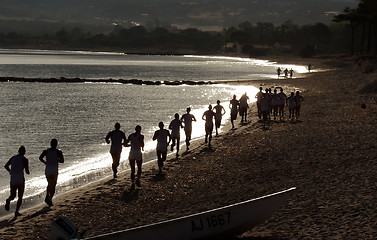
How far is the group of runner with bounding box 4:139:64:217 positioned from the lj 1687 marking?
16.8 ft

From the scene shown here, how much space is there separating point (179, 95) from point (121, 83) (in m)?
23.2

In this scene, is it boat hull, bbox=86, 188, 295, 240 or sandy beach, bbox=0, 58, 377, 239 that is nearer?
boat hull, bbox=86, 188, 295, 240

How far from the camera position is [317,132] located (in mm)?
22531

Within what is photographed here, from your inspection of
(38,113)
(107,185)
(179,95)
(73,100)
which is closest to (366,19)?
(179,95)

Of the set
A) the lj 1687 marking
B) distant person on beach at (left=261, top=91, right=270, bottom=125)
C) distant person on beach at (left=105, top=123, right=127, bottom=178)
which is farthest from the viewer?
distant person on beach at (left=261, top=91, right=270, bottom=125)

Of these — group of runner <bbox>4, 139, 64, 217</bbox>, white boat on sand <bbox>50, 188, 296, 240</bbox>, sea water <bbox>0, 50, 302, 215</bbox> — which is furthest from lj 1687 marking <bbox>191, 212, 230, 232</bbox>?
sea water <bbox>0, 50, 302, 215</bbox>

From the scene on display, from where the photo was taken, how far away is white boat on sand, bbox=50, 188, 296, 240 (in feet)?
31.2

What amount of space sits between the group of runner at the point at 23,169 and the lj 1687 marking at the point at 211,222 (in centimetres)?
511

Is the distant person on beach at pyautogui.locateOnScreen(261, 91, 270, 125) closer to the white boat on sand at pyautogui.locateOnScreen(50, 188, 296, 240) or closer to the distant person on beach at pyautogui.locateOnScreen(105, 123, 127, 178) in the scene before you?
the distant person on beach at pyautogui.locateOnScreen(105, 123, 127, 178)

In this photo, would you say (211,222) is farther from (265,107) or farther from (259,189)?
(265,107)

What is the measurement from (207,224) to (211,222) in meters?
0.08

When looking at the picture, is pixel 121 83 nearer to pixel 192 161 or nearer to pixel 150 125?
pixel 150 125

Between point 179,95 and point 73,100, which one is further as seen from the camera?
point 179,95

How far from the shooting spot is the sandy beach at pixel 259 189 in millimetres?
11195
